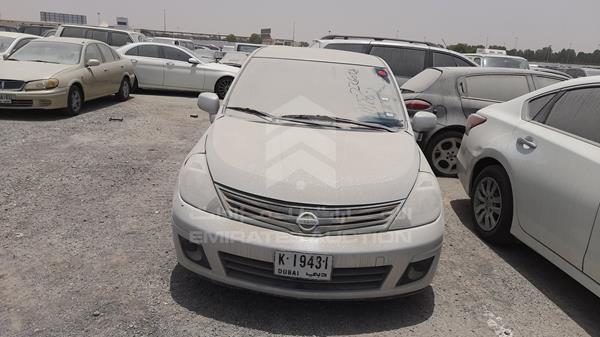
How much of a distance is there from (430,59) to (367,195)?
6089mm

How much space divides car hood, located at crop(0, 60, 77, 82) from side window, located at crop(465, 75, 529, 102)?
703cm

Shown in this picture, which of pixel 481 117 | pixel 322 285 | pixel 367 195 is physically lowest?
pixel 322 285

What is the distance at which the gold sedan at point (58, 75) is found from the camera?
7.87 metres

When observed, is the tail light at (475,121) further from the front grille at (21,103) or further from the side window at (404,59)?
the front grille at (21,103)

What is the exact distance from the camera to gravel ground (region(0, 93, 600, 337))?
9.26ft

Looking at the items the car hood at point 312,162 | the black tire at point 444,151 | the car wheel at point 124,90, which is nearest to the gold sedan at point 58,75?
the car wheel at point 124,90

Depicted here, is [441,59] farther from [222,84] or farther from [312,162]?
[222,84]

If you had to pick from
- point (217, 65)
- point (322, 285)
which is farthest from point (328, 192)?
point (217, 65)

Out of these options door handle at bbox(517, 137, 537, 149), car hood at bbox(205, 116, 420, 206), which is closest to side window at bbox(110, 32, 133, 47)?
car hood at bbox(205, 116, 420, 206)

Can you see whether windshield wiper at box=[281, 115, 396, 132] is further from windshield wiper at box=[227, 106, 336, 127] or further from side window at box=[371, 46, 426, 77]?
side window at box=[371, 46, 426, 77]

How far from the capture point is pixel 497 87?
6.30 metres

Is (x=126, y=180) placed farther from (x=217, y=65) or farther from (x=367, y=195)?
(x=217, y=65)

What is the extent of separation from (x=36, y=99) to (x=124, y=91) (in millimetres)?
3235

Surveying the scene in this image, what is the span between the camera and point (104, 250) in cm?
363
